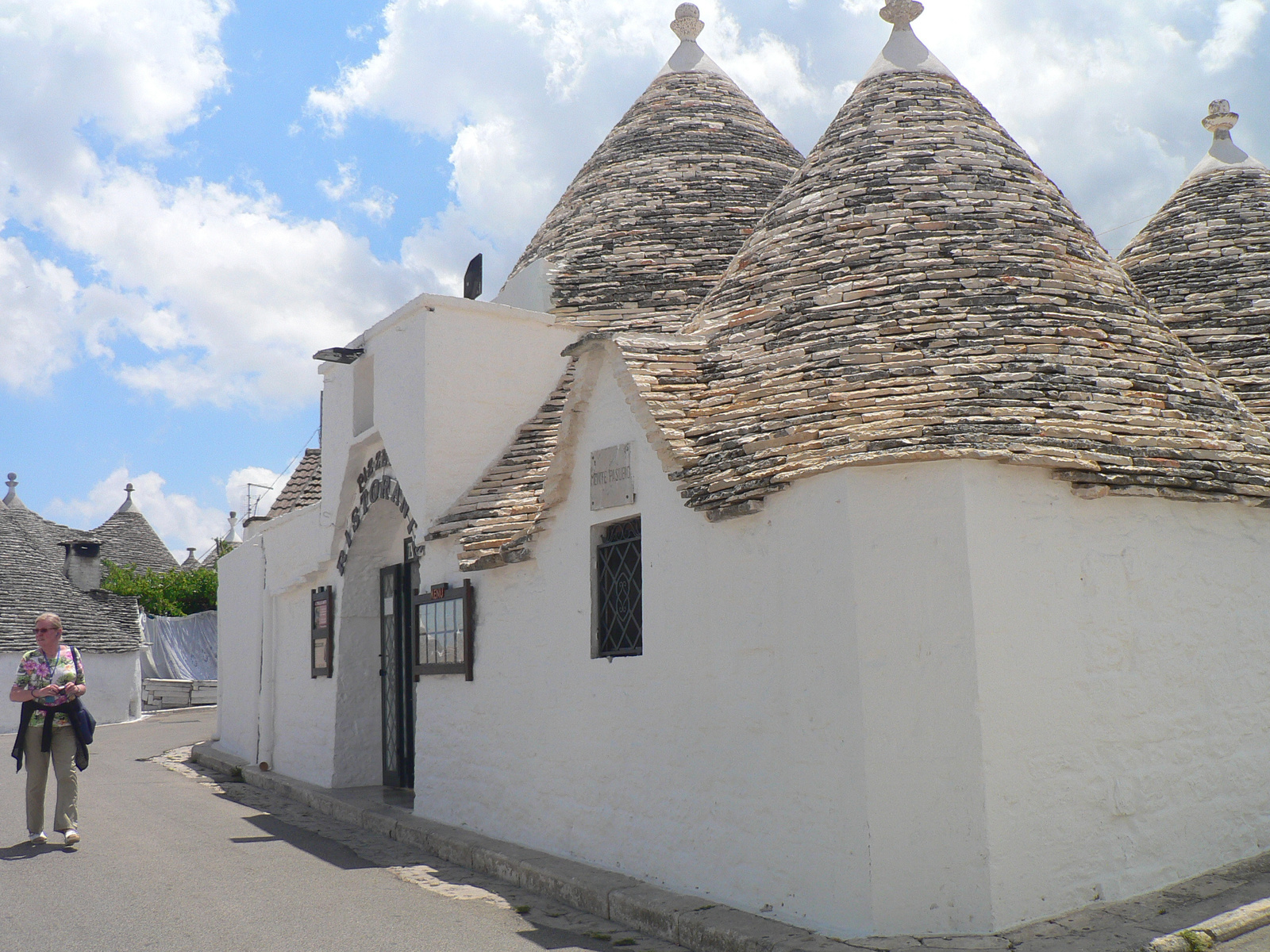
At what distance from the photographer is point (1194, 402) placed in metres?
6.53

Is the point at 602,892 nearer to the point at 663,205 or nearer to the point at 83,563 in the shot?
the point at 663,205

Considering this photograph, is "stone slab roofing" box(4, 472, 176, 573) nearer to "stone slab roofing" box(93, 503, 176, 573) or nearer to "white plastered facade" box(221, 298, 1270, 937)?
"stone slab roofing" box(93, 503, 176, 573)

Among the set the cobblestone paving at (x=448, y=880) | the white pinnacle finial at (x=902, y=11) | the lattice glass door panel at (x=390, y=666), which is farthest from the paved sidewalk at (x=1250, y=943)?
the lattice glass door panel at (x=390, y=666)

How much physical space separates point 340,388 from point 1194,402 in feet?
26.8

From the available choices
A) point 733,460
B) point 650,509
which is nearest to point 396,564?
point 650,509

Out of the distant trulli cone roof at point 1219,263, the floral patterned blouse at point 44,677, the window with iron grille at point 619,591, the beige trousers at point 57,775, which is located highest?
the distant trulli cone roof at point 1219,263

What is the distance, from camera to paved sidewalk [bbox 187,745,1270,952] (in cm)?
487

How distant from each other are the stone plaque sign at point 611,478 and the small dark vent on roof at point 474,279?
430 cm

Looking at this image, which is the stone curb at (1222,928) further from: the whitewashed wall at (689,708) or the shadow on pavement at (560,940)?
the shadow on pavement at (560,940)

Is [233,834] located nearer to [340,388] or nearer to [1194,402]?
[340,388]

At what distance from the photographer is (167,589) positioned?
34.5m

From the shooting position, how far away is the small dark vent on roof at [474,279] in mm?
10922

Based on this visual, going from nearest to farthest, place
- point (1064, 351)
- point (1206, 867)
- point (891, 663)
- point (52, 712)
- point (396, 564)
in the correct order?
point (891, 663) < point (1206, 867) < point (1064, 351) < point (52, 712) < point (396, 564)

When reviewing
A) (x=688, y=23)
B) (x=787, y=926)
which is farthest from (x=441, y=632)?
(x=688, y=23)
